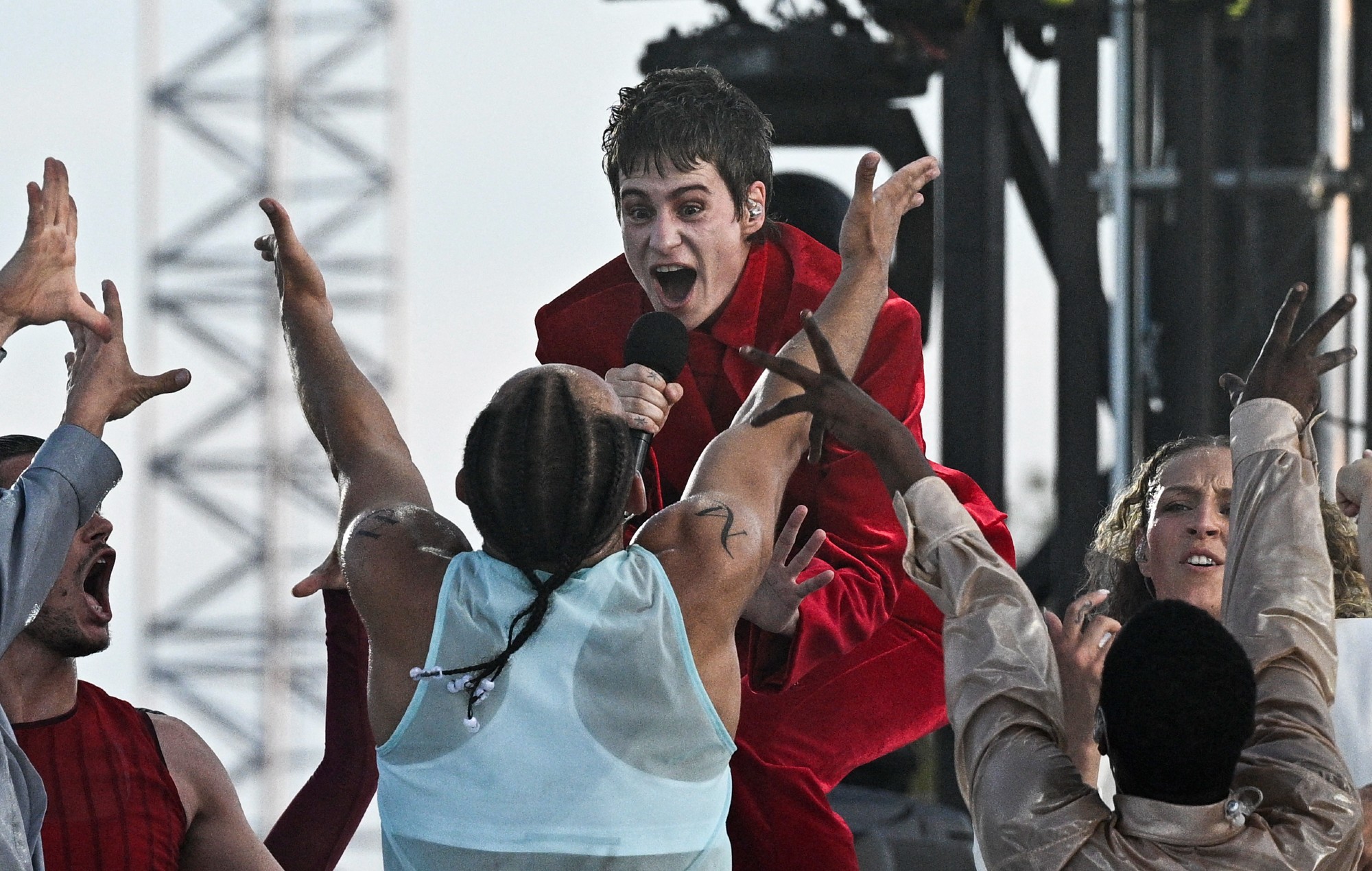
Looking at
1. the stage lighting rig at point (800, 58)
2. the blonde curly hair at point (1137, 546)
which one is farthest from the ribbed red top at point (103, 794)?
the stage lighting rig at point (800, 58)

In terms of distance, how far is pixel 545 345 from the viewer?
11.2ft

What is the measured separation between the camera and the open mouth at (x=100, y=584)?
9.62 ft

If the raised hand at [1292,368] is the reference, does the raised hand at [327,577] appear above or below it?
below

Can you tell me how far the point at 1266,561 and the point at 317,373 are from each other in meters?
1.30

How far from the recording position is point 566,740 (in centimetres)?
229

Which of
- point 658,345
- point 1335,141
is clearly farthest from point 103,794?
point 1335,141

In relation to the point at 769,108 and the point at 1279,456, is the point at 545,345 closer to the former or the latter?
the point at 1279,456

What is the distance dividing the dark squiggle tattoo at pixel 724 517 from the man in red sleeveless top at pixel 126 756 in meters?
0.67

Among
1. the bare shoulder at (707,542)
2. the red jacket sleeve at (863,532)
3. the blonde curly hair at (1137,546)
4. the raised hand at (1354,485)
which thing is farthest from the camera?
the blonde curly hair at (1137,546)

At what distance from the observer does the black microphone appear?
9.28 ft

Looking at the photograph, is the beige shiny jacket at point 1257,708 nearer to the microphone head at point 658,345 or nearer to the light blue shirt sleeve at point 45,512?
the microphone head at point 658,345

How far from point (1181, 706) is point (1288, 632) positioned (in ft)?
0.92

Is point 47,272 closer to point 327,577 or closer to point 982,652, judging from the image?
point 327,577

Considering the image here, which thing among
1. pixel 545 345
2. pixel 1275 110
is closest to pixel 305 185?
pixel 1275 110
